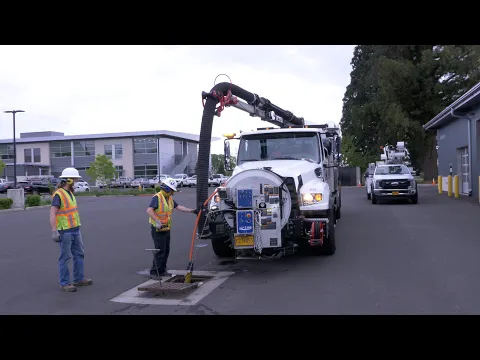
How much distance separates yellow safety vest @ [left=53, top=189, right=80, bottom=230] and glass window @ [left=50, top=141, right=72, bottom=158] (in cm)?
6953

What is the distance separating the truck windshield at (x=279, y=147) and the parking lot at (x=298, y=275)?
220 centimetres

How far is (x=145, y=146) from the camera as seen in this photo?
7056cm

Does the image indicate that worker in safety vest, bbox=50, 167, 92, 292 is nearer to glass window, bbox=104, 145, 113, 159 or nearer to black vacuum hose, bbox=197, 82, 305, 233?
black vacuum hose, bbox=197, 82, 305, 233

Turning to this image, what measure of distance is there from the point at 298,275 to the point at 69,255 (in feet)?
12.3

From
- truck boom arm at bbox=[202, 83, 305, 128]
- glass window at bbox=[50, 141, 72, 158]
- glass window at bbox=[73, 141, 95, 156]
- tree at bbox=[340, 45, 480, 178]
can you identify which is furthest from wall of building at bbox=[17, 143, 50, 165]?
truck boom arm at bbox=[202, 83, 305, 128]

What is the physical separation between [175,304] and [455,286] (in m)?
4.11

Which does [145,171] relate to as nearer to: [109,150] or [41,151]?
[109,150]

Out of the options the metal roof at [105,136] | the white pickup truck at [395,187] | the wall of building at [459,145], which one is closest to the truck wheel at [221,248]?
the white pickup truck at [395,187]

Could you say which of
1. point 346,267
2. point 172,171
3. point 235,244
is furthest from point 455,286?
point 172,171

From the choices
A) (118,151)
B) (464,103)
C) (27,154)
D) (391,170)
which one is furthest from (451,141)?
(27,154)

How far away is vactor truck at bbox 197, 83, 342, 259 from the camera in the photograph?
8.40 metres

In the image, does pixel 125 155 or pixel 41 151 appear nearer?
pixel 125 155
